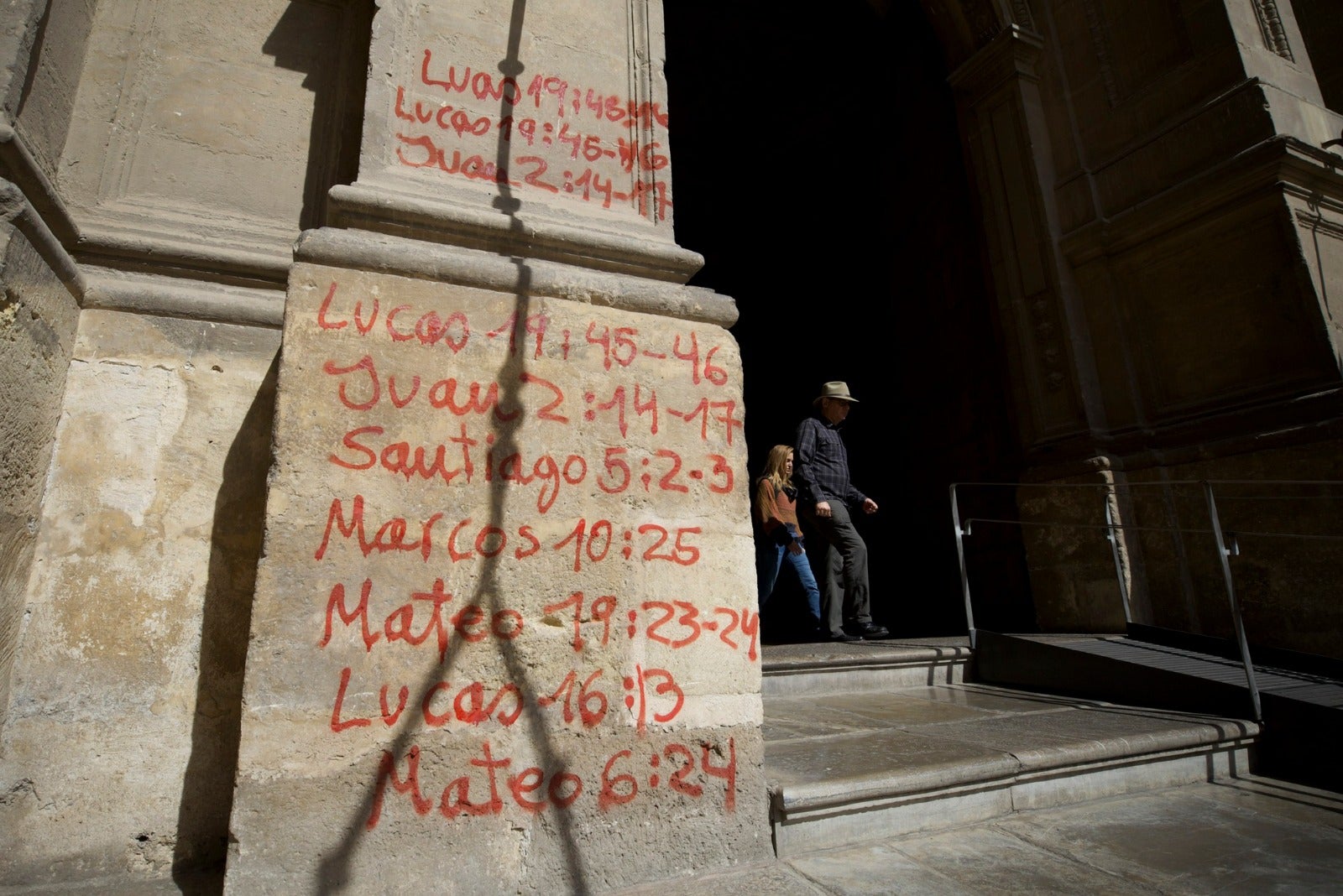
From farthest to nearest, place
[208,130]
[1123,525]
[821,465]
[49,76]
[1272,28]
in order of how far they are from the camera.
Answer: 1. [1272,28]
2. [821,465]
3. [1123,525]
4. [208,130]
5. [49,76]

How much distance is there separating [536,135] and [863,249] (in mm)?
7352

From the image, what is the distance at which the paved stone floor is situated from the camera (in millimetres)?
1919

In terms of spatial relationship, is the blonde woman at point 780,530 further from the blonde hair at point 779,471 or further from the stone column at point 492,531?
the stone column at point 492,531

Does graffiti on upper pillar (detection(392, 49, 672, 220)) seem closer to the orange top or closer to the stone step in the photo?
the stone step

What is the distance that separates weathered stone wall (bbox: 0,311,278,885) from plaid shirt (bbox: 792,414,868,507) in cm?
358

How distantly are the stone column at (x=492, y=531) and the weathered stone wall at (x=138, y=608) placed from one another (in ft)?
2.12

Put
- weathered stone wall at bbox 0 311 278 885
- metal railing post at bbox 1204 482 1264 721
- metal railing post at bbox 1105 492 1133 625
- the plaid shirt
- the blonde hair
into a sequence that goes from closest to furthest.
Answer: weathered stone wall at bbox 0 311 278 885 → metal railing post at bbox 1204 482 1264 721 → metal railing post at bbox 1105 492 1133 625 → the plaid shirt → the blonde hair

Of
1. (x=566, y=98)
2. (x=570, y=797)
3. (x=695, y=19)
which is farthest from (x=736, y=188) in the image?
(x=570, y=797)

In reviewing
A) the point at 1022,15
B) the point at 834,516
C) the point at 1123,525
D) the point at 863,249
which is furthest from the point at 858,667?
the point at 863,249

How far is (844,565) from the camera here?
5.30 meters

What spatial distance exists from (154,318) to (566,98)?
5.21ft

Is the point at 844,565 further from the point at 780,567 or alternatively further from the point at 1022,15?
the point at 1022,15

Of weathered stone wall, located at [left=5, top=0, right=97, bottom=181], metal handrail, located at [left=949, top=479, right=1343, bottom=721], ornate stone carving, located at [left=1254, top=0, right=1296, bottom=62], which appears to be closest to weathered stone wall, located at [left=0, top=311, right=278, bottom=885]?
weathered stone wall, located at [left=5, top=0, right=97, bottom=181]

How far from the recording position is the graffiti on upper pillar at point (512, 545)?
1.86m
